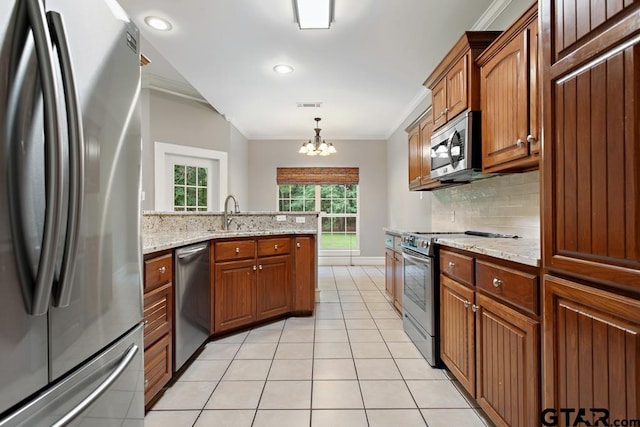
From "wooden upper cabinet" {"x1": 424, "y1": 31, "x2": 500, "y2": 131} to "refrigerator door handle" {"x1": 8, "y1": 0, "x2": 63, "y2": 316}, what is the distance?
85.2 inches

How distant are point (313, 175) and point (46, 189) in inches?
227

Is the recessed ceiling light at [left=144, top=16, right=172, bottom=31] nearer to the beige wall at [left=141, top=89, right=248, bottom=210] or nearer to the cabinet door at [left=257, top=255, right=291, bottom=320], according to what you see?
the beige wall at [left=141, top=89, right=248, bottom=210]

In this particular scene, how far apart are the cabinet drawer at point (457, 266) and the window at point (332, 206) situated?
4.47m

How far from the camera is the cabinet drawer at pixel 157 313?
164 cm

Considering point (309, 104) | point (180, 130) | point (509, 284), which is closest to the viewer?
point (509, 284)

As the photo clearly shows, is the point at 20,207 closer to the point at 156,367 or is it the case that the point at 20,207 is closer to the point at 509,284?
the point at 156,367

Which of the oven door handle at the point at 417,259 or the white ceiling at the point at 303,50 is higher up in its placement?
the white ceiling at the point at 303,50

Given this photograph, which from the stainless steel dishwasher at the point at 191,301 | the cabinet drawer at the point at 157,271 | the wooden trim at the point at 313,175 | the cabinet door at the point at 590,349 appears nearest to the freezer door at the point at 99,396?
the cabinet drawer at the point at 157,271

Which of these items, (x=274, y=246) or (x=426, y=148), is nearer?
(x=274, y=246)

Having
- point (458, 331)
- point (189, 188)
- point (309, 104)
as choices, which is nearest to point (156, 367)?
point (458, 331)

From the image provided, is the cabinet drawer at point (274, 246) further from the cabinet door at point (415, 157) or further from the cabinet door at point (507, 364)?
the cabinet door at point (507, 364)

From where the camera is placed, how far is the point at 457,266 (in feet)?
5.89

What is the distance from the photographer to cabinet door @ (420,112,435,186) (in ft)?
10.0

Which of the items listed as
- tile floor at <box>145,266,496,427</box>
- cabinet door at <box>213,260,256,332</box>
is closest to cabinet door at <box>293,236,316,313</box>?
tile floor at <box>145,266,496,427</box>
